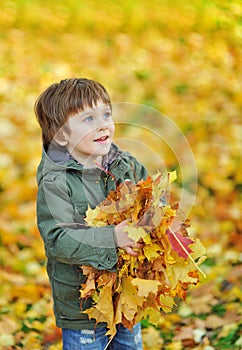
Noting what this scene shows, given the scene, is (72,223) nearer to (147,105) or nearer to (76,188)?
(76,188)

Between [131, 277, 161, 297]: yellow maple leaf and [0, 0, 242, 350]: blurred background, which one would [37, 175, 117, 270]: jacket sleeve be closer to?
[131, 277, 161, 297]: yellow maple leaf

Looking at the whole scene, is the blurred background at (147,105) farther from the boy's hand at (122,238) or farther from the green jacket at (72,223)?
the boy's hand at (122,238)

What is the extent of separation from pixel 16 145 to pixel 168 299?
3.69 meters

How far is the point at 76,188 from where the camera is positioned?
7.75 feet

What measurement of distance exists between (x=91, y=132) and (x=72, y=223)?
0.34 m

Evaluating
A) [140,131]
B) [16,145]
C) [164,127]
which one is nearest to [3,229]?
[16,145]

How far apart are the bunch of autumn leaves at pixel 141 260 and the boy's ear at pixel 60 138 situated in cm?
34

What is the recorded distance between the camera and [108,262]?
87.6 inches

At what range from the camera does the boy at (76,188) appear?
224cm

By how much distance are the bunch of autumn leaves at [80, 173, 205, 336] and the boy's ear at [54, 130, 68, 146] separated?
1.12ft

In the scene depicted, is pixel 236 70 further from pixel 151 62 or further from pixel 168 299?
pixel 168 299

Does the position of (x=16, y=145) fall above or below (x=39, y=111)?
above

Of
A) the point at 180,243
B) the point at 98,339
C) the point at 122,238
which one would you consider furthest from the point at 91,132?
the point at 98,339

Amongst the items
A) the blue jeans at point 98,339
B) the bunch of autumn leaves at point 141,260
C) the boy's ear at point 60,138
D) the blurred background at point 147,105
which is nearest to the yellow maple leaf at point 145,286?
the bunch of autumn leaves at point 141,260
